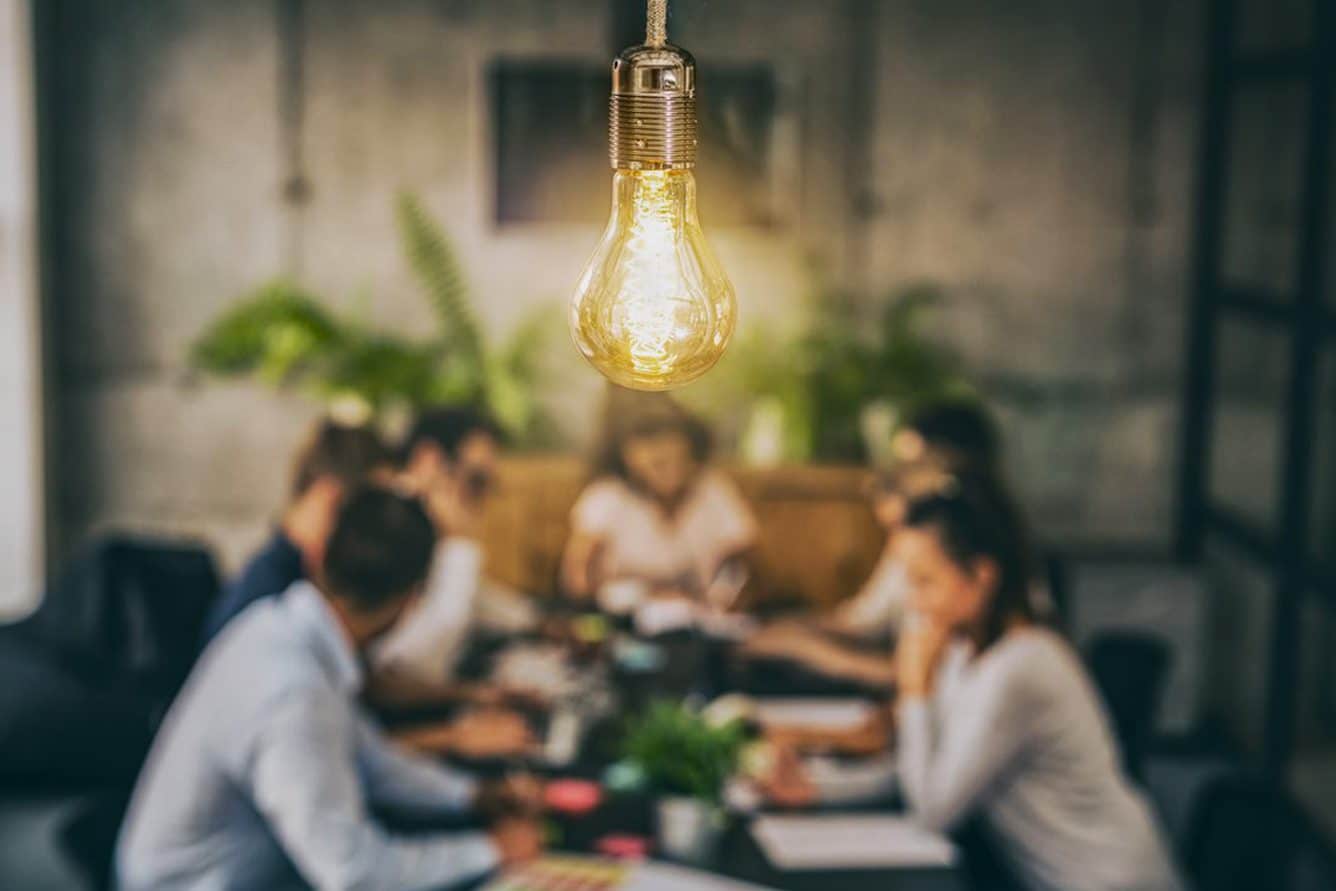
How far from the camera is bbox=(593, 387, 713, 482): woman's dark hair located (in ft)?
18.9

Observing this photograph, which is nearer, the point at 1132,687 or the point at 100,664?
the point at 1132,687

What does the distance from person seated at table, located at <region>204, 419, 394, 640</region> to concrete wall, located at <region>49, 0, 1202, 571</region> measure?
2547 millimetres

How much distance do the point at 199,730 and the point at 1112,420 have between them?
490 centimetres

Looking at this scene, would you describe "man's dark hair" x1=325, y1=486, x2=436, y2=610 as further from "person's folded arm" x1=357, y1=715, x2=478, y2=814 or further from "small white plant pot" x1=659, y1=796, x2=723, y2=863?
"small white plant pot" x1=659, y1=796, x2=723, y2=863

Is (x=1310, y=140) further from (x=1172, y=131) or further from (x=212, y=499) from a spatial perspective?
(x=212, y=499)

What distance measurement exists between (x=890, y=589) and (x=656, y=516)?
3.03 ft

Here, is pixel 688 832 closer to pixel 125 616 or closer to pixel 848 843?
pixel 848 843

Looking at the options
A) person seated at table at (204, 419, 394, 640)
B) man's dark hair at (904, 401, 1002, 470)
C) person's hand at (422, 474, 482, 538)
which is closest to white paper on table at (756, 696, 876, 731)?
man's dark hair at (904, 401, 1002, 470)

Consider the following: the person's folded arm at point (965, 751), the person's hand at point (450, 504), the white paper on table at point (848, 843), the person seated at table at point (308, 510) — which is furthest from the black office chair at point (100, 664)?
the person's folded arm at point (965, 751)

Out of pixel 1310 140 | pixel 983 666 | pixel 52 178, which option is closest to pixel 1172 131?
pixel 1310 140

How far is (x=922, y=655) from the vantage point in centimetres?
399

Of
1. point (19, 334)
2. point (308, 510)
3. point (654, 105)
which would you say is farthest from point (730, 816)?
point (19, 334)

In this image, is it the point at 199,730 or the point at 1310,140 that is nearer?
the point at 199,730

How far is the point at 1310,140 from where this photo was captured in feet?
18.9
